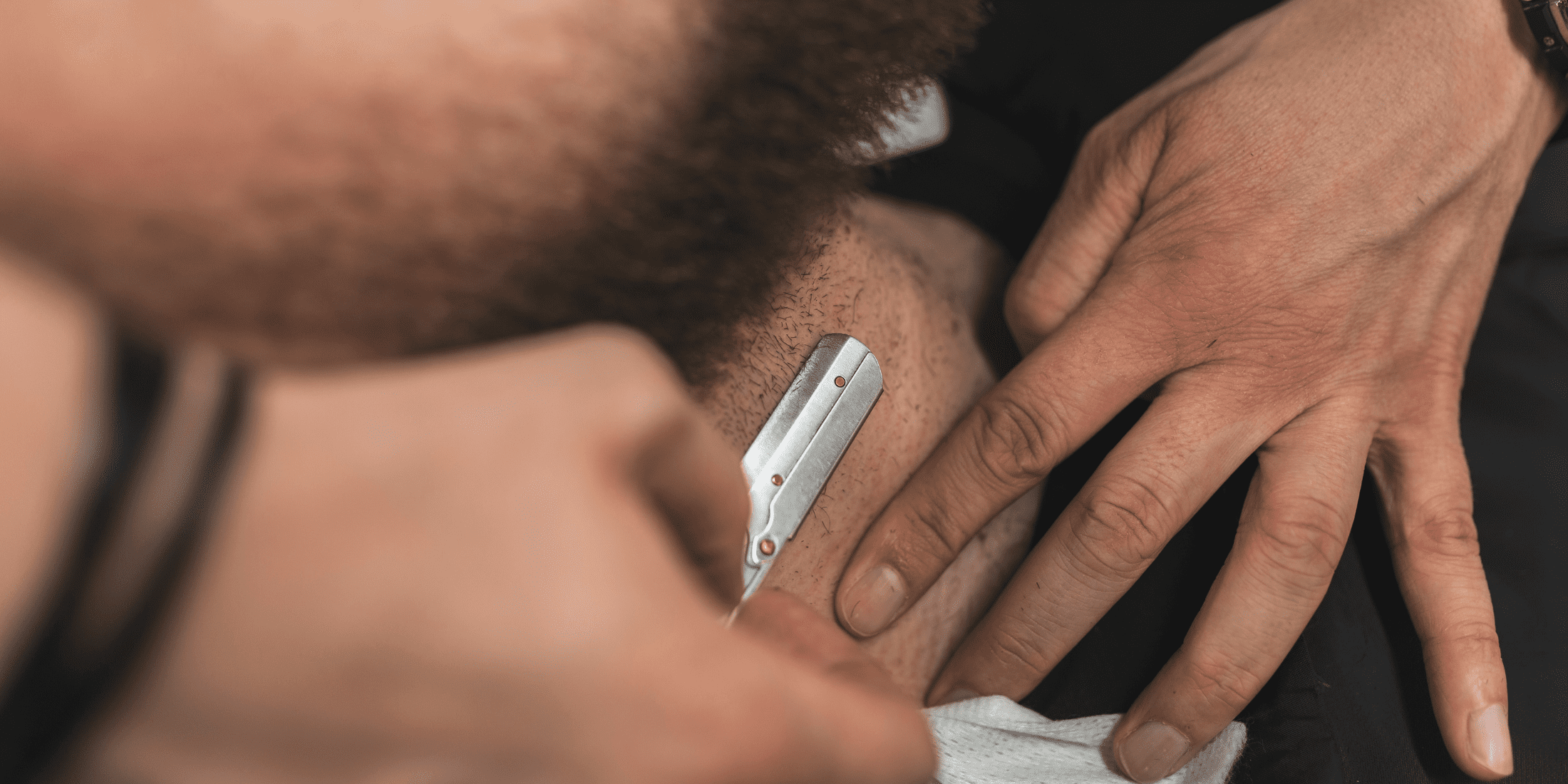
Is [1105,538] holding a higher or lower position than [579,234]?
lower

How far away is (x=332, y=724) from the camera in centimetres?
26

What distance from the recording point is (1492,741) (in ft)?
1.97

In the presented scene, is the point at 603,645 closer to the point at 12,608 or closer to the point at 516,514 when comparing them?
the point at 516,514

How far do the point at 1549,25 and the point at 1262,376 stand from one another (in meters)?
0.42

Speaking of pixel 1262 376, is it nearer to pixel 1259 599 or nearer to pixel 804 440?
pixel 1259 599

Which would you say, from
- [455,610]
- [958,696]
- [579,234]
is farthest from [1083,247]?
[455,610]

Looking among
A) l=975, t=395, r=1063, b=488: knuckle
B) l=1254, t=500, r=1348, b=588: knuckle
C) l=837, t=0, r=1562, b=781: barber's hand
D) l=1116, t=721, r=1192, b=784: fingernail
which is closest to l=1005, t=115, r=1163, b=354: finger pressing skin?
l=837, t=0, r=1562, b=781: barber's hand

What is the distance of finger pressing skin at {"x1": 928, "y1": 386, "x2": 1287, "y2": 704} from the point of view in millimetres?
636

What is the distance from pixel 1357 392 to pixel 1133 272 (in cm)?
22

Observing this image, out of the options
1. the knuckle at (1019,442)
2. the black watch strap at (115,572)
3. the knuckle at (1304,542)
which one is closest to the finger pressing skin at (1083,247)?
the knuckle at (1019,442)

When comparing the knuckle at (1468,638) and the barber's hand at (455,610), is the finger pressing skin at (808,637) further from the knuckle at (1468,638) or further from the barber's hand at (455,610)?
the knuckle at (1468,638)

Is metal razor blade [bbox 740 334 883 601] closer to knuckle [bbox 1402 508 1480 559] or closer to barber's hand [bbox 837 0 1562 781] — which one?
barber's hand [bbox 837 0 1562 781]

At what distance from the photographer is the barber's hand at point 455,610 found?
25 centimetres

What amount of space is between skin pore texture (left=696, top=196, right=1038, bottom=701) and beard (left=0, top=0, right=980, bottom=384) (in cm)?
7
